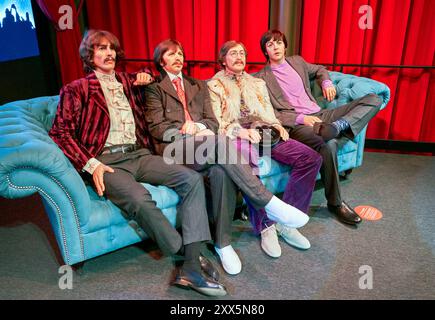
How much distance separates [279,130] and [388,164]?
4.49 feet

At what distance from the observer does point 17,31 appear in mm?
3387

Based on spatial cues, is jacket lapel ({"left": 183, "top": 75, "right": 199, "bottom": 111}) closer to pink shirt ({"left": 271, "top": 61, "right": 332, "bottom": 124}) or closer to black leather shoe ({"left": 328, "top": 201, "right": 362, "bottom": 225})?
pink shirt ({"left": 271, "top": 61, "right": 332, "bottom": 124})

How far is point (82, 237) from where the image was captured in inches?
70.4

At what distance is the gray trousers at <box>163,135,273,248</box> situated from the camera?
1935mm

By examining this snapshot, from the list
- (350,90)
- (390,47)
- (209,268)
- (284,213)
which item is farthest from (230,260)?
(390,47)

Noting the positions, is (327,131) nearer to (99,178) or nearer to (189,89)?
(189,89)

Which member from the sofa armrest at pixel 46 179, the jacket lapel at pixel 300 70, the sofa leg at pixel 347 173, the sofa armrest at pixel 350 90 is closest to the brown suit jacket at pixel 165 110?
the sofa armrest at pixel 46 179

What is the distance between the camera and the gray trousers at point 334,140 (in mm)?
2303

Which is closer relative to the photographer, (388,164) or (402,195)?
(402,195)

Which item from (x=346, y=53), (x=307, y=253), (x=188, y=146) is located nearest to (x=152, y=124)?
(x=188, y=146)

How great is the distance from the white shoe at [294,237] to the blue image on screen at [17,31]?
2740 millimetres

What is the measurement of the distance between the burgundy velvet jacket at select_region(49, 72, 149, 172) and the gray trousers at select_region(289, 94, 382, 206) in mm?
1217

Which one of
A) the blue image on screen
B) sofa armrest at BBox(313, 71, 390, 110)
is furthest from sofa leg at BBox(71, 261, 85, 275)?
the blue image on screen
